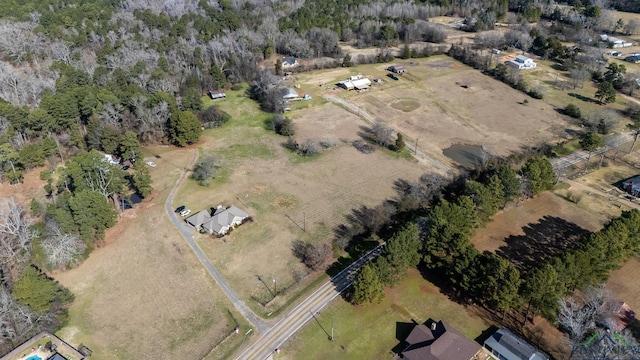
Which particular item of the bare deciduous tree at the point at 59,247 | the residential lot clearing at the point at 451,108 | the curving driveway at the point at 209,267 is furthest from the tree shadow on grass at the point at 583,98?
the bare deciduous tree at the point at 59,247

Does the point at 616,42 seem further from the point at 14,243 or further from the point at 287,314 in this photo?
the point at 14,243

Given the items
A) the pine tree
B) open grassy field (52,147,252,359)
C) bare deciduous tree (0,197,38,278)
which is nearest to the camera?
open grassy field (52,147,252,359)

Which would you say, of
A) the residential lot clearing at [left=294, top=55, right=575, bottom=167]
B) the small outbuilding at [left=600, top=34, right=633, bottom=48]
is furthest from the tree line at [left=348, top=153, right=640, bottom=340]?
the small outbuilding at [left=600, top=34, right=633, bottom=48]

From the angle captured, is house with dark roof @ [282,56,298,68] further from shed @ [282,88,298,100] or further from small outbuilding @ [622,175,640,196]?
small outbuilding @ [622,175,640,196]

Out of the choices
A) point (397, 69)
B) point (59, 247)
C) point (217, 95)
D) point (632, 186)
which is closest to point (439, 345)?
point (59, 247)

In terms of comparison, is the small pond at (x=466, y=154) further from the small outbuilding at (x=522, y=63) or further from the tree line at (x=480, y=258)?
the small outbuilding at (x=522, y=63)
